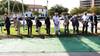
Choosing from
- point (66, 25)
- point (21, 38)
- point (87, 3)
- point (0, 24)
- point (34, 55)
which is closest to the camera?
point (34, 55)

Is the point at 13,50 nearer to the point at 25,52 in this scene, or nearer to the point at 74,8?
the point at 25,52

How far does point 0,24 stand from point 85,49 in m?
11.6

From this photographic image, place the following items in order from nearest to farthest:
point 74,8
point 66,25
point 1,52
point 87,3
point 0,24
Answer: point 1,52 < point 66,25 < point 0,24 < point 74,8 < point 87,3

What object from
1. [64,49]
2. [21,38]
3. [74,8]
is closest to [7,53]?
[64,49]

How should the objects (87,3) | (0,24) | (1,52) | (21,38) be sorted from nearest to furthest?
(1,52) → (21,38) → (0,24) → (87,3)

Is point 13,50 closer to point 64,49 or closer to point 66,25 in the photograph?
point 64,49

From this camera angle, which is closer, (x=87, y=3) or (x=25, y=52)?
(x=25, y=52)

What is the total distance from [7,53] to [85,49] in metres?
3.77

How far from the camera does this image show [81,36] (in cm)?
2250

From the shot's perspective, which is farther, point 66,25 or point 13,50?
point 66,25

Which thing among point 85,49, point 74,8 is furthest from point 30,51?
point 74,8

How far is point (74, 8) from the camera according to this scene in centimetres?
12825

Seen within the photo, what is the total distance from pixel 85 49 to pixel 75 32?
8.75 m

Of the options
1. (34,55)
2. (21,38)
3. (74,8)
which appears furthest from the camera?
(74,8)
